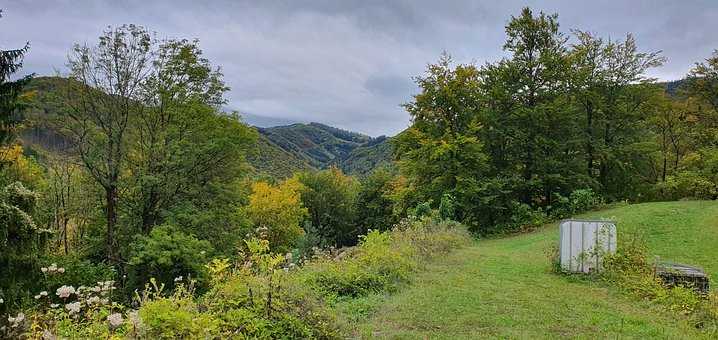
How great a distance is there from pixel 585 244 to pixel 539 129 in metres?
13.4

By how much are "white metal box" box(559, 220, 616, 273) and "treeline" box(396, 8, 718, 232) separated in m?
10.8

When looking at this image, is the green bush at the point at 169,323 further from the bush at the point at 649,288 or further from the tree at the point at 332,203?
the tree at the point at 332,203

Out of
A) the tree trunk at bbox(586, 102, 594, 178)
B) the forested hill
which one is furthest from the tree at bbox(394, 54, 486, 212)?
the tree trunk at bbox(586, 102, 594, 178)

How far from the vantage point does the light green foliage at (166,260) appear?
1448cm

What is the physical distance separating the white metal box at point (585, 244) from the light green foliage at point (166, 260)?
10.3 meters

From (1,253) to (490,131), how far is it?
60.2 ft

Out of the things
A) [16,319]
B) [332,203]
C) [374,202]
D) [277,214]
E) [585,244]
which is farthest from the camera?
[332,203]

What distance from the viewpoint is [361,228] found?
4353 cm

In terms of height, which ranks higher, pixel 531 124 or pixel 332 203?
pixel 531 124

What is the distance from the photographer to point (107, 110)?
59.7 ft

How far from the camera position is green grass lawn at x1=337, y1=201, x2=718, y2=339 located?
5387 mm

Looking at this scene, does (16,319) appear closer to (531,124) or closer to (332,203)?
(531,124)

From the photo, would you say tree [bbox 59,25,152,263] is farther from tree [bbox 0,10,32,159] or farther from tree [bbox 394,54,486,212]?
tree [bbox 394,54,486,212]

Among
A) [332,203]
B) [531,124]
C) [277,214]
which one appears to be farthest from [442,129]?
[332,203]
